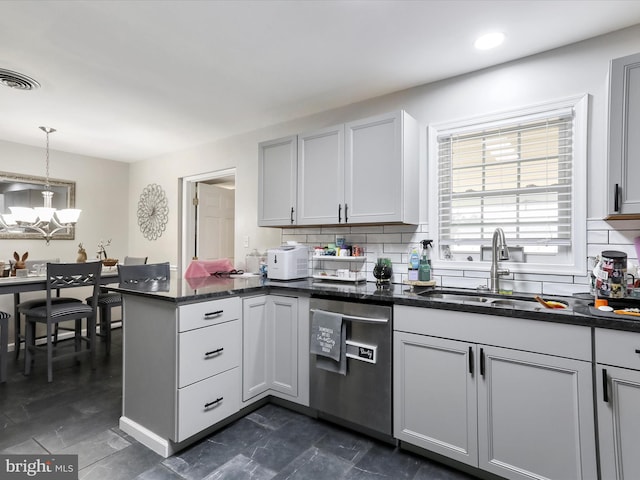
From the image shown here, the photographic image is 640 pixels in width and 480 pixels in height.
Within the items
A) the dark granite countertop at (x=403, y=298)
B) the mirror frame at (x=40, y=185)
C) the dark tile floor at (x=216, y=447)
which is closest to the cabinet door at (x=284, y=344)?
the dark granite countertop at (x=403, y=298)

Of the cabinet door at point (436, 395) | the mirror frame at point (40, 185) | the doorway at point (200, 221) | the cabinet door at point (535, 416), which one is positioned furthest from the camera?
the doorway at point (200, 221)

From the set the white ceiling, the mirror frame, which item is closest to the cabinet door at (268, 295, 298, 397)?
the white ceiling

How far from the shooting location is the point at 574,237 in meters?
2.02

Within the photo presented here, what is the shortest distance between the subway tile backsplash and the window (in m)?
0.07

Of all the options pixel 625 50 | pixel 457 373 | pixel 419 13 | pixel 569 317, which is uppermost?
pixel 419 13

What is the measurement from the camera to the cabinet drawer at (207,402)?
1904 millimetres

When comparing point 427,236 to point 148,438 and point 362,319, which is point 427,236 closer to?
point 362,319

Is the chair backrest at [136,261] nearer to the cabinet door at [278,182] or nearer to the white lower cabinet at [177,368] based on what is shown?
the cabinet door at [278,182]

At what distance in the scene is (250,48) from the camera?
2.11m

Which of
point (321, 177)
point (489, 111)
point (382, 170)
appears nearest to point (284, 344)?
point (321, 177)

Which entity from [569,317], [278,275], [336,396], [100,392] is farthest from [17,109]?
[569,317]

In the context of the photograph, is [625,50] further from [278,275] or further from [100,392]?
[100,392]

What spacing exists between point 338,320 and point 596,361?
124cm

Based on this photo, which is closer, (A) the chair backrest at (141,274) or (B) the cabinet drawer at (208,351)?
(B) the cabinet drawer at (208,351)
